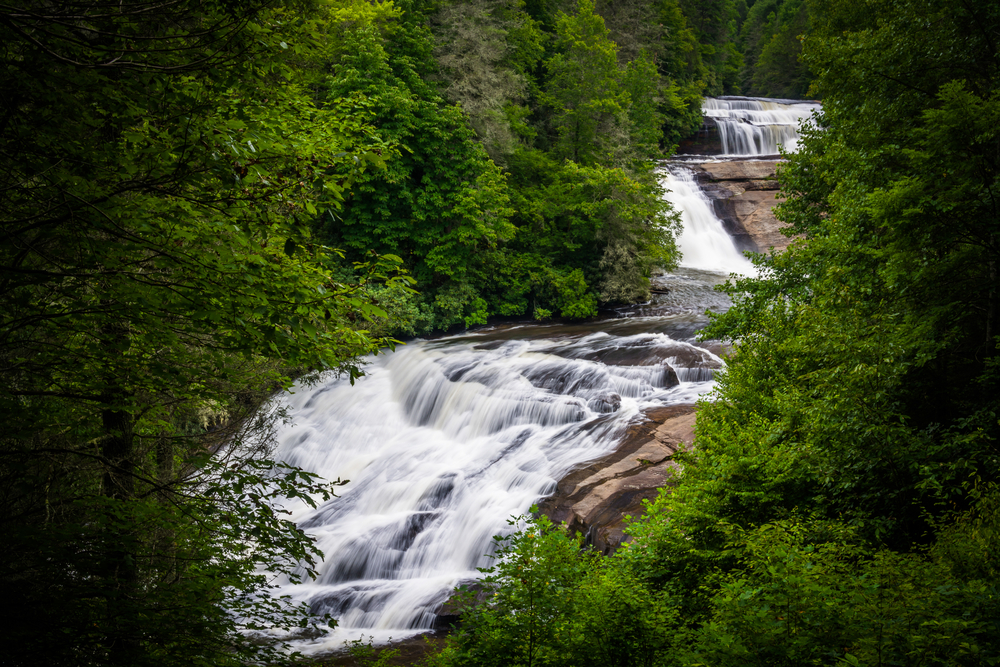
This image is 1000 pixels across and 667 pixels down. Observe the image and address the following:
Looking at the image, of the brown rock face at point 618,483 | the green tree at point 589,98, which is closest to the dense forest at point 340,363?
the brown rock face at point 618,483

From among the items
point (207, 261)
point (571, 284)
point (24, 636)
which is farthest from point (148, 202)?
point (571, 284)

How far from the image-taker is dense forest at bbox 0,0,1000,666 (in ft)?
10.5

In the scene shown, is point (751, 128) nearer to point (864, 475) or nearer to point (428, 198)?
point (428, 198)

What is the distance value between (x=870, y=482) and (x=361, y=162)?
5769 mm

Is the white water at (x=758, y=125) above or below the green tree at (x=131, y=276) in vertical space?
above

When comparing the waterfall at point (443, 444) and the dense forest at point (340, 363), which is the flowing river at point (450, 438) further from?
the dense forest at point (340, 363)

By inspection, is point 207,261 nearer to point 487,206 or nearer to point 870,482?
point 870,482

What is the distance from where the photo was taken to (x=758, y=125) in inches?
1391

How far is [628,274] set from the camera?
21.7m

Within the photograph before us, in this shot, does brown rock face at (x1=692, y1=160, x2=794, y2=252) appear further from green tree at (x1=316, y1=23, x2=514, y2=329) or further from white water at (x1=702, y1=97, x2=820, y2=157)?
green tree at (x1=316, y1=23, x2=514, y2=329)

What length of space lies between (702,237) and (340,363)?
26.0m

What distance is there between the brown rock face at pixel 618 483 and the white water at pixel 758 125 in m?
27.0

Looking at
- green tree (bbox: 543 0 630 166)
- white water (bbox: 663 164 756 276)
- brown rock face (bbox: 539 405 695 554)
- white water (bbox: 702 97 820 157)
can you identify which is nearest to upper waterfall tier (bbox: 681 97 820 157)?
white water (bbox: 702 97 820 157)

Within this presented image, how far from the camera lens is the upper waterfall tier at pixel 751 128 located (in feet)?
112
